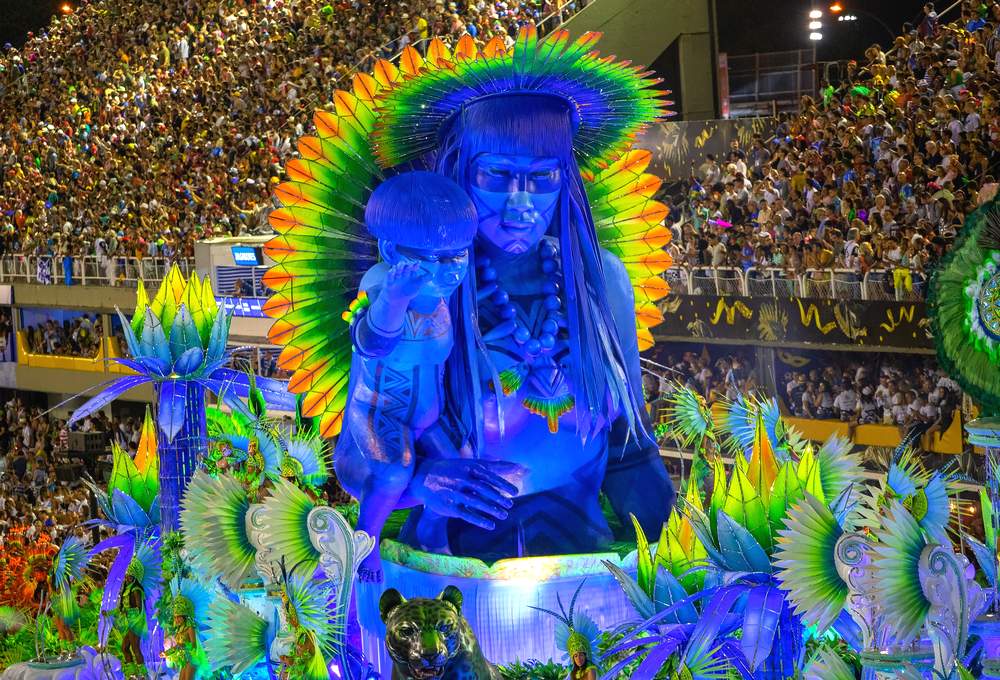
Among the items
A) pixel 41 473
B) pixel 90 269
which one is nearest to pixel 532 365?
pixel 41 473

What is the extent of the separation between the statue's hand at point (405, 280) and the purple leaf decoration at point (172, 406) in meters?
1.00

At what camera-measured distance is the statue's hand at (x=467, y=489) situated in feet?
13.4

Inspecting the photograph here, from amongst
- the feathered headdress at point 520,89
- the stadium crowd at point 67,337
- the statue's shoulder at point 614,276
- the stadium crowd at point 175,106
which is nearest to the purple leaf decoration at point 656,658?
the statue's shoulder at point 614,276

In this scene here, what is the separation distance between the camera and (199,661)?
4.30 m

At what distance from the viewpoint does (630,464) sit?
Result: 4.42 m

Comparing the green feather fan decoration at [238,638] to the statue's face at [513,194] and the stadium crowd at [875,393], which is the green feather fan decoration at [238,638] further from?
the stadium crowd at [875,393]

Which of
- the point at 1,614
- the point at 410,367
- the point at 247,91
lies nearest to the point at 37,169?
the point at 247,91

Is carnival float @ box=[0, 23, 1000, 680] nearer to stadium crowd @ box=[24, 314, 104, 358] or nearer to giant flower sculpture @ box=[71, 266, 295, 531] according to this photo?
giant flower sculpture @ box=[71, 266, 295, 531]

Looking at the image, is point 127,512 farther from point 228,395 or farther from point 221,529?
point 221,529

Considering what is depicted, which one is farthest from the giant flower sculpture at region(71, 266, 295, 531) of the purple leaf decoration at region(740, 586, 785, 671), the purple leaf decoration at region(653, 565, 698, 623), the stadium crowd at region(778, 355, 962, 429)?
the stadium crowd at region(778, 355, 962, 429)

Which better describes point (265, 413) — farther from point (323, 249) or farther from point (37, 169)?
point (37, 169)

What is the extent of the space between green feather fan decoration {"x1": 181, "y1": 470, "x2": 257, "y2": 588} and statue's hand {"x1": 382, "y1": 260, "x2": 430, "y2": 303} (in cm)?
69

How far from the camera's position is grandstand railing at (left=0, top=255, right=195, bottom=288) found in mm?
16109

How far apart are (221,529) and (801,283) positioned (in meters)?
6.32
